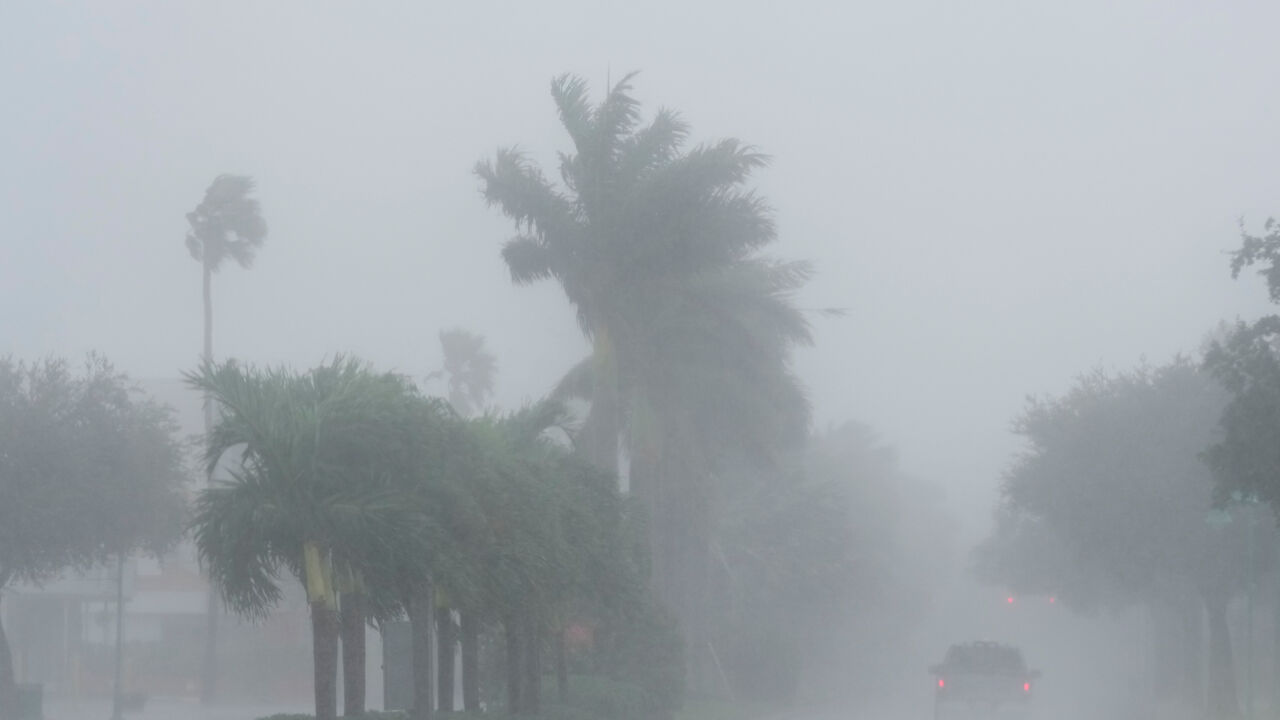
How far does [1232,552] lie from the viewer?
35969 mm

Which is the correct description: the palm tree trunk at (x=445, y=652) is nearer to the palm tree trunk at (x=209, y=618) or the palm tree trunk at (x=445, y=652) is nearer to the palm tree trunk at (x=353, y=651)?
the palm tree trunk at (x=353, y=651)

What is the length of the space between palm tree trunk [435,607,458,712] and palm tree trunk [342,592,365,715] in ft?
7.43

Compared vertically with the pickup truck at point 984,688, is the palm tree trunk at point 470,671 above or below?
above

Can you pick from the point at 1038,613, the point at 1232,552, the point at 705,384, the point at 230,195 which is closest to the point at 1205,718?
the point at 1232,552

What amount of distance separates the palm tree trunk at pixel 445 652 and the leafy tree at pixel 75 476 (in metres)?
12.4

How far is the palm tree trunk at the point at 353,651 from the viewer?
617 inches

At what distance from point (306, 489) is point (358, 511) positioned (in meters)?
0.51

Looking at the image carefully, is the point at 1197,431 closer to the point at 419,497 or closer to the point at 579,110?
the point at 579,110

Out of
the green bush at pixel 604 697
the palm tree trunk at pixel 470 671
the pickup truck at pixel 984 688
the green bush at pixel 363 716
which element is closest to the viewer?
the green bush at pixel 363 716

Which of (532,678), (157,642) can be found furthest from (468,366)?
(532,678)

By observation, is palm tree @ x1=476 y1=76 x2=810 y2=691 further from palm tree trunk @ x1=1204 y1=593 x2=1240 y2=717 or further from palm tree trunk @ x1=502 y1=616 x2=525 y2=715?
palm tree trunk @ x1=1204 y1=593 x2=1240 y2=717

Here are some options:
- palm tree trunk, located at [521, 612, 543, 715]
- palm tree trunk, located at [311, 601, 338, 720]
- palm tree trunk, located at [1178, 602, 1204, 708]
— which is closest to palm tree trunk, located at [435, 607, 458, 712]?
palm tree trunk, located at [521, 612, 543, 715]

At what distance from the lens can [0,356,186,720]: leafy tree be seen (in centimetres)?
2925

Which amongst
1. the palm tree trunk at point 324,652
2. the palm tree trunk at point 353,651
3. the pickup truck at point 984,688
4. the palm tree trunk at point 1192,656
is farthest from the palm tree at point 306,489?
the palm tree trunk at point 1192,656
